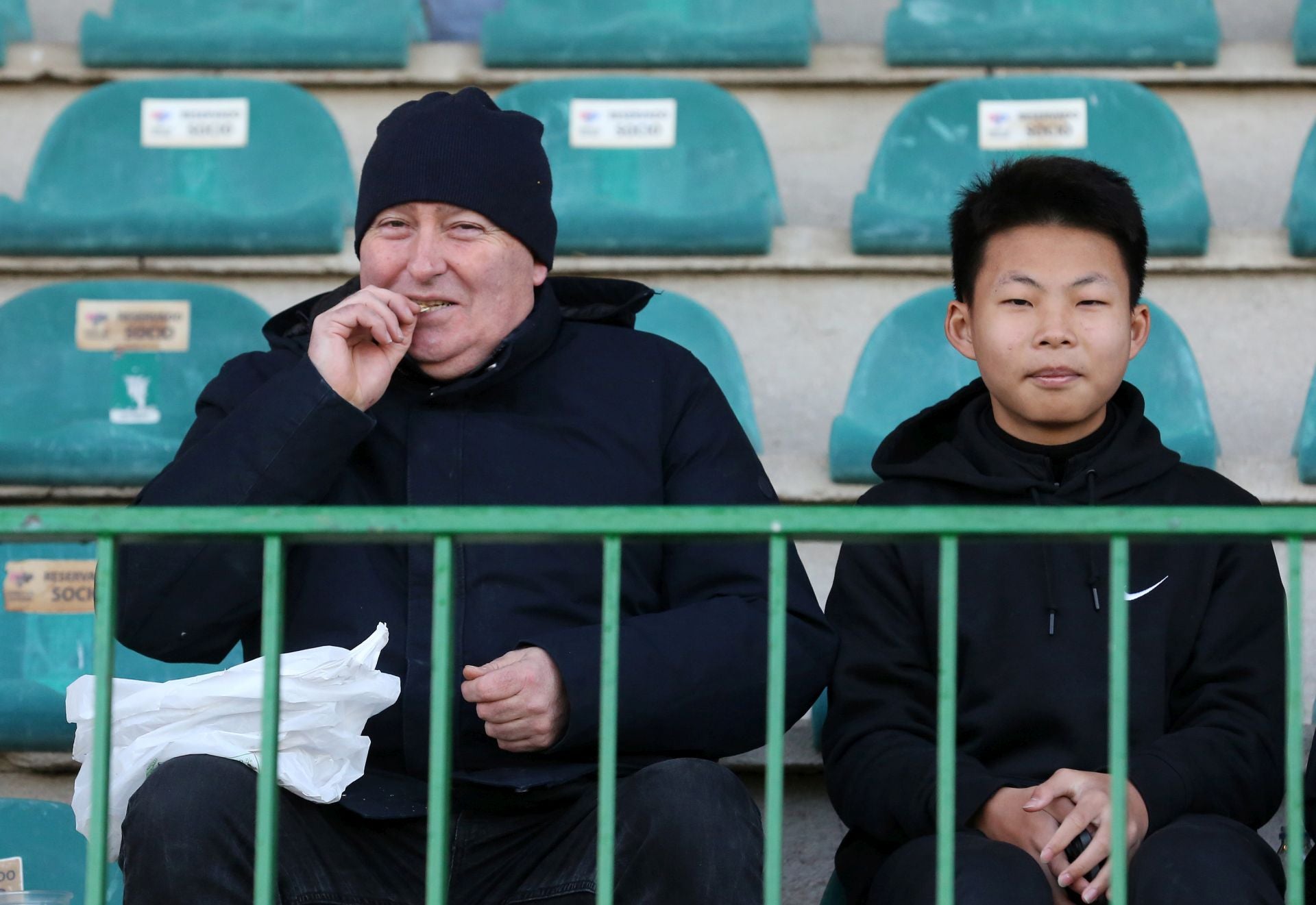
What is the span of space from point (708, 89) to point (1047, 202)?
3.89 feet

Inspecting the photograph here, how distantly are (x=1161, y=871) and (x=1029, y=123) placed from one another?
1.82 meters

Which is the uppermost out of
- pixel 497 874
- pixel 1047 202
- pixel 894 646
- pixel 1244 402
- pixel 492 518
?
pixel 1047 202

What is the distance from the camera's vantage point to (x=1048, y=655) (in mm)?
1959

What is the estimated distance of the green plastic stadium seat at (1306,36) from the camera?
3.25 meters

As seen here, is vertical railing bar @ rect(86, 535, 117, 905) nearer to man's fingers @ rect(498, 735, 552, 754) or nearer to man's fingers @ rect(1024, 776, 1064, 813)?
man's fingers @ rect(498, 735, 552, 754)

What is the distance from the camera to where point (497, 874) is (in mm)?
1824

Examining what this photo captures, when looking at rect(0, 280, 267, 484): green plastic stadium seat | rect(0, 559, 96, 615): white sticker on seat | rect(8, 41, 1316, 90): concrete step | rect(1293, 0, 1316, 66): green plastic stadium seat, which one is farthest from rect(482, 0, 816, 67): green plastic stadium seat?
rect(0, 559, 96, 615): white sticker on seat

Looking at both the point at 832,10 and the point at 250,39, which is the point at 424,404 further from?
the point at 832,10

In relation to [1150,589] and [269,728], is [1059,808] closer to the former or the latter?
[1150,589]

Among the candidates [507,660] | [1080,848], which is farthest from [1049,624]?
[507,660]

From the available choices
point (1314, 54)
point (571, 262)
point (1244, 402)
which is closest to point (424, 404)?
point (571, 262)

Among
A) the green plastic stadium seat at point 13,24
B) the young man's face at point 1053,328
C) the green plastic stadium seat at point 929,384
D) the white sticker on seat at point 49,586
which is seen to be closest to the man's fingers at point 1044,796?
the young man's face at point 1053,328

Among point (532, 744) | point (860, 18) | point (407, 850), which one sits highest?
point (860, 18)

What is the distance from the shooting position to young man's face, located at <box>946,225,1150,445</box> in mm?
2039
